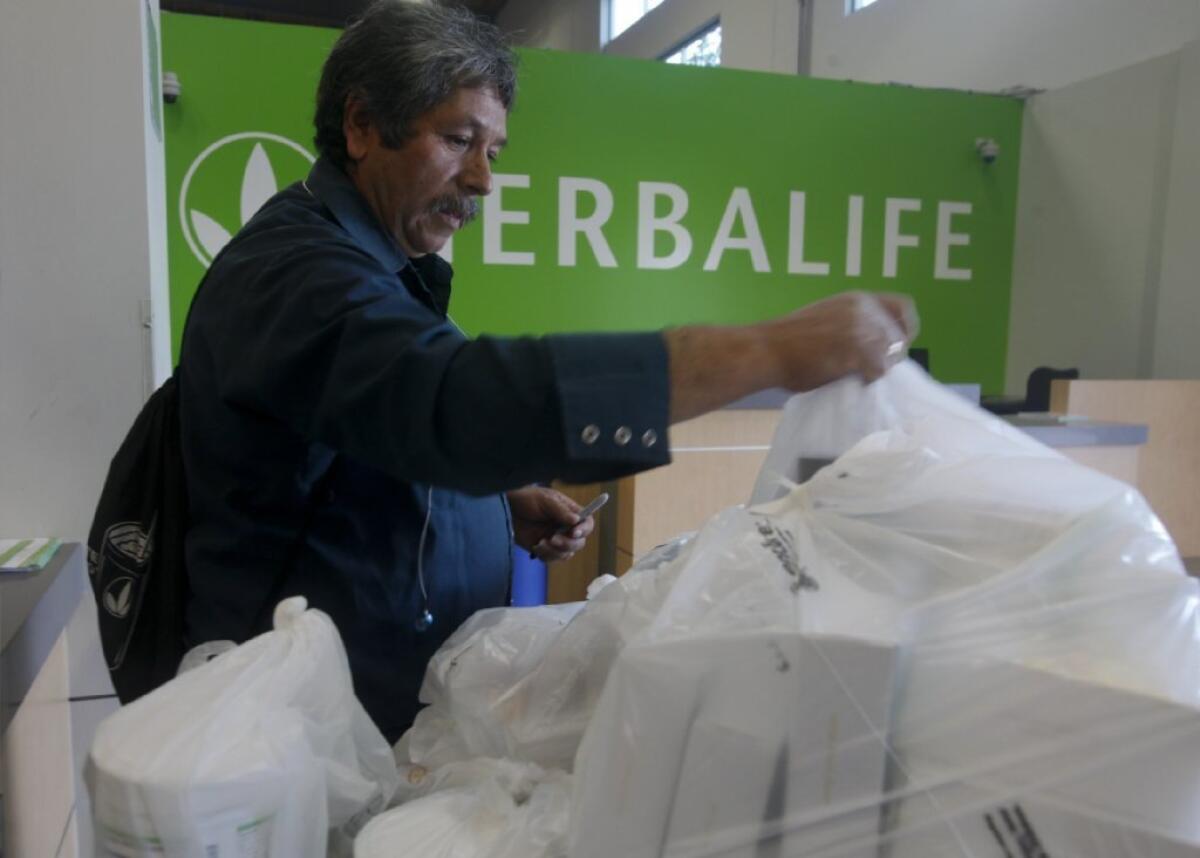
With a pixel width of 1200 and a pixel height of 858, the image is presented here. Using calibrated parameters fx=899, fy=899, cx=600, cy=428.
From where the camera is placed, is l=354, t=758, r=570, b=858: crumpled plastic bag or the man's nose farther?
the man's nose

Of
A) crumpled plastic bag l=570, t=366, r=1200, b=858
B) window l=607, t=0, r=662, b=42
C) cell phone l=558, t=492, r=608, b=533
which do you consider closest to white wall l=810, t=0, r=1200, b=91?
window l=607, t=0, r=662, b=42

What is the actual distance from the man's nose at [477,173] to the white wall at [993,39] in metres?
3.75

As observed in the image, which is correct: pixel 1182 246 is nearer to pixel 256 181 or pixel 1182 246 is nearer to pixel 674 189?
pixel 674 189

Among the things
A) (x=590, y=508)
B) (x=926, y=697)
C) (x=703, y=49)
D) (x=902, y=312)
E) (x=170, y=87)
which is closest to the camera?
(x=926, y=697)

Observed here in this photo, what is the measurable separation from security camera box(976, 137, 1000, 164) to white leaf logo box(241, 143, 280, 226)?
10.9ft

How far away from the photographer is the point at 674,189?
409cm

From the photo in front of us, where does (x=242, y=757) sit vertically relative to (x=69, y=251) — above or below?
below

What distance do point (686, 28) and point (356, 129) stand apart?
642 centimetres

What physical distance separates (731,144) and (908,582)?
3.91m

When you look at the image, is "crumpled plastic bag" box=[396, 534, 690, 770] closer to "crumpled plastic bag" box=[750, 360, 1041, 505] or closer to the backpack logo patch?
"crumpled plastic bag" box=[750, 360, 1041, 505]

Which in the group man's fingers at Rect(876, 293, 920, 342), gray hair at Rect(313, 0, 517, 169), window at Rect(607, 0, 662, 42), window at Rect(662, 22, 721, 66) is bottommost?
man's fingers at Rect(876, 293, 920, 342)

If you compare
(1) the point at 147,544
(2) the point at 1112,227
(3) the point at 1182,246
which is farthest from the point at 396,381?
(2) the point at 1112,227

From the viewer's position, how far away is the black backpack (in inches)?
35.4

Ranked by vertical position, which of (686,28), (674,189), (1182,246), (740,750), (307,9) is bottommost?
(740,750)
